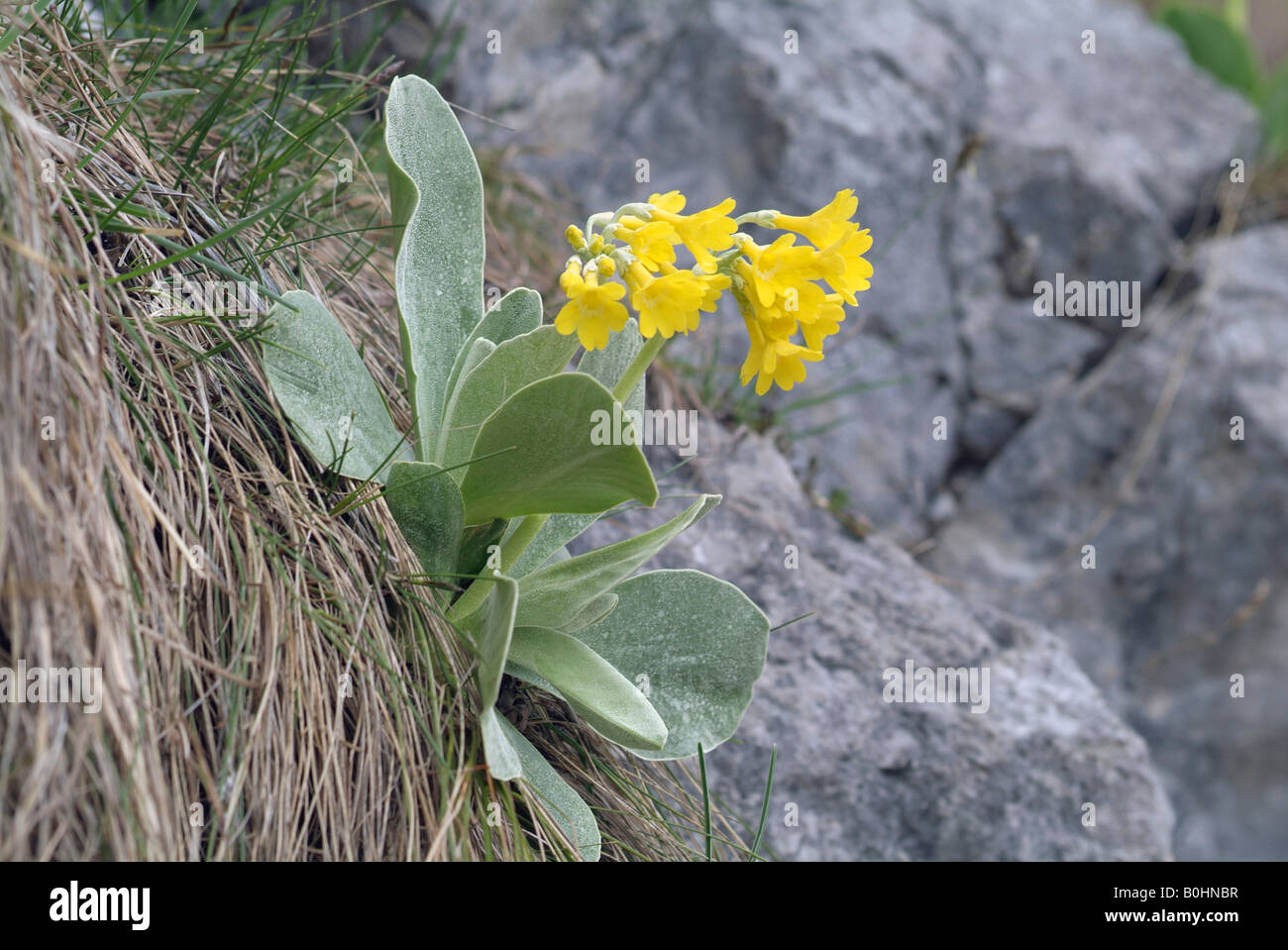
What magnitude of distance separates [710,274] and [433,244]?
0.49 metres

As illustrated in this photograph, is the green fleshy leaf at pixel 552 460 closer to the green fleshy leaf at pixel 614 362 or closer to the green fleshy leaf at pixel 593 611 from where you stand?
the green fleshy leaf at pixel 593 611

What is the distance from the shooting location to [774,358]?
4.07 feet

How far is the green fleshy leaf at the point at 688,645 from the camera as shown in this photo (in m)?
1.49

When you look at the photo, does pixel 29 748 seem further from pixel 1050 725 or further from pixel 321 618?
pixel 1050 725

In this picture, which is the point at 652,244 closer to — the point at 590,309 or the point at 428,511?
the point at 590,309

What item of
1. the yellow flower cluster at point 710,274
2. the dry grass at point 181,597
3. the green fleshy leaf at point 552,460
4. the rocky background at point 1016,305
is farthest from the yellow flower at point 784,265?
the rocky background at point 1016,305

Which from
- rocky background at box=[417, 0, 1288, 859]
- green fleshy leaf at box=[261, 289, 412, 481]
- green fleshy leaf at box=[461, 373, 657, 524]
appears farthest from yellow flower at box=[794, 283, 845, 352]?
rocky background at box=[417, 0, 1288, 859]

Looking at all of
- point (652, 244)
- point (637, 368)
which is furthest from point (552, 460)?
point (652, 244)

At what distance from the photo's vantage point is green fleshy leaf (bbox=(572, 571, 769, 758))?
1.49 meters

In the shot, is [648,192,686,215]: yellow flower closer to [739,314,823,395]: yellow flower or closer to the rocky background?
[739,314,823,395]: yellow flower

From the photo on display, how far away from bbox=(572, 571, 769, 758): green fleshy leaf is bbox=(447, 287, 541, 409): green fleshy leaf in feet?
1.36

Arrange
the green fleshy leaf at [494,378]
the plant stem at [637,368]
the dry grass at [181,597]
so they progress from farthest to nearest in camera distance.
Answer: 1. the green fleshy leaf at [494,378]
2. the plant stem at [637,368]
3. the dry grass at [181,597]

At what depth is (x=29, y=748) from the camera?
958 mm

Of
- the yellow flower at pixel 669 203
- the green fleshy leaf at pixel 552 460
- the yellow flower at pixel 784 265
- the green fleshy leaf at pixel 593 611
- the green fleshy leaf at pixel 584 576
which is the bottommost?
the green fleshy leaf at pixel 593 611
